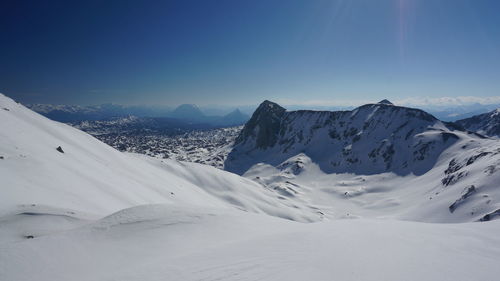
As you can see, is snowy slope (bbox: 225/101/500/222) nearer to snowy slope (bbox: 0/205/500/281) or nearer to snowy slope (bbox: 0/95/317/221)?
snowy slope (bbox: 0/205/500/281)

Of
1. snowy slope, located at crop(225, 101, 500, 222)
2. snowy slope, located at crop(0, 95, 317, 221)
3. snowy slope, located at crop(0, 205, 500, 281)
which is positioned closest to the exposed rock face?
snowy slope, located at crop(225, 101, 500, 222)

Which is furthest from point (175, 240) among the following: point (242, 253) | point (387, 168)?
point (387, 168)

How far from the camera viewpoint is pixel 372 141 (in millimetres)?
153125

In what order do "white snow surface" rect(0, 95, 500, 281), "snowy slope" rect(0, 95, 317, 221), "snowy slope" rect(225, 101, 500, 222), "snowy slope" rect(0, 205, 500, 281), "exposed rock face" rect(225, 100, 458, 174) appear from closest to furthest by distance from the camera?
"snowy slope" rect(0, 205, 500, 281) → "white snow surface" rect(0, 95, 500, 281) → "snowy slope" rect(0, 95, 317, 221) → "snowy slope" rect(225, 101, 500, 222) → "exposed rock face" rect(225, 100, 458, 174)

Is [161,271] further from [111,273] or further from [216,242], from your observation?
[216,242]

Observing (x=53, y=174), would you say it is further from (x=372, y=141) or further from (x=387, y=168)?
(x=372, y=141)

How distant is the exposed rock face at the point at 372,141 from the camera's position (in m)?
122

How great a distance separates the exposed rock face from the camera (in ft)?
401

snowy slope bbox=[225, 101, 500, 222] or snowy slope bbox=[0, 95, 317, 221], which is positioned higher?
snowy slope bbox=[0, 95, 317, 221]

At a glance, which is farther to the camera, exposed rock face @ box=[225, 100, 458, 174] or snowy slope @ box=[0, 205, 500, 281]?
exposed rock face @ box=[225, 100, 458, 174]

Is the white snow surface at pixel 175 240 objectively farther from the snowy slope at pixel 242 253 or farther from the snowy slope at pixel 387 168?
the snowy slope at pixel 387 168

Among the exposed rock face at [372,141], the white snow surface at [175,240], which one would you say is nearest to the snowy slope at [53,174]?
the white snow surface at [175,240]

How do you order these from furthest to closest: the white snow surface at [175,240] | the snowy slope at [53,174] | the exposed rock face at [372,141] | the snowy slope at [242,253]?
the exposed rock face at [372,141]
the snowy slope at [53,174]
the white snow surface at [175,240]
the snowy slope at [242,253]

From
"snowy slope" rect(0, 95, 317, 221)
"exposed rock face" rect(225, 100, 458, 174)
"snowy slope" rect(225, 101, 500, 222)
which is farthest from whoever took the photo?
"exposed rock face" rect(225, 100, 458, 174)
